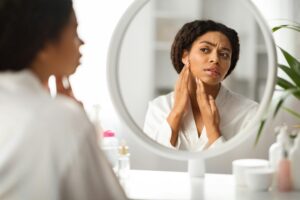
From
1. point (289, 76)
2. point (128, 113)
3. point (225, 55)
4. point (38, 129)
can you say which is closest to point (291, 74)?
point (289, 76)

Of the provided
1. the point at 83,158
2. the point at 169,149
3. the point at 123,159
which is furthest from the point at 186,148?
the point at 83,158

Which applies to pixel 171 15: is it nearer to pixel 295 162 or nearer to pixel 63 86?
pixel 63 86

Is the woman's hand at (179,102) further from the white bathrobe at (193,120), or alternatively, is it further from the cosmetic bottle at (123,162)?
the cosmetic bottle at (123,162)

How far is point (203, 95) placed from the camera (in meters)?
1.02

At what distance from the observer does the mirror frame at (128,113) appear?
975 millimetres

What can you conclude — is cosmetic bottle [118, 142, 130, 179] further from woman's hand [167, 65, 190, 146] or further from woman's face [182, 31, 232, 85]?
woman's face [182, 31, 232, 85]

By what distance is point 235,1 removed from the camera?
3.28ft

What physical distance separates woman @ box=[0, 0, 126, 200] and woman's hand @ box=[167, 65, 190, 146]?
0.42 m

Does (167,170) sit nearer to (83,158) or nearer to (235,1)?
(235,1)

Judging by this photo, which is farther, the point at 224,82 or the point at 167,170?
the point at 167,170

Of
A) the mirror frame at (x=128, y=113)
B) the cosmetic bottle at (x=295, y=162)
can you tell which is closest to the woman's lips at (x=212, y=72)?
the mirror frame at (x=128, y=113)

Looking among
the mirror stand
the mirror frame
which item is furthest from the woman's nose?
the mirror stand

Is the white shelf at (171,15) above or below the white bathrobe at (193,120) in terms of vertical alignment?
above

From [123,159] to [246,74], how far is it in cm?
35
